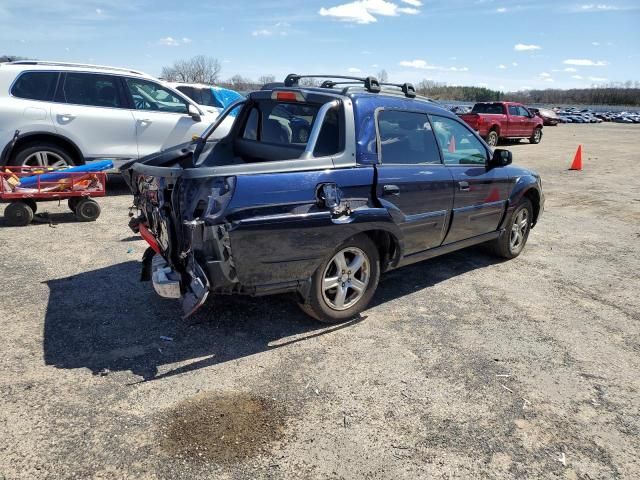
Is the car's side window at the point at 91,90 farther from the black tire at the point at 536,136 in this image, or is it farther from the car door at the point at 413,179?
the black tire at the point at 536,136

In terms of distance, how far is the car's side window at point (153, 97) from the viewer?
848 centimetres

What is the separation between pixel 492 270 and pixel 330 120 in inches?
112

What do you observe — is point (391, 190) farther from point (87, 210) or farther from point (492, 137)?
point (492, 137)

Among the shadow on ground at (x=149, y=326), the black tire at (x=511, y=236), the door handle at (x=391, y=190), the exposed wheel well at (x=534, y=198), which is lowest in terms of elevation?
the shadow on ground at (x=149, y=326)

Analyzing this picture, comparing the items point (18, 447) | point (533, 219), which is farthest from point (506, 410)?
point (533, 219)

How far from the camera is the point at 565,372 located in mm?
3709

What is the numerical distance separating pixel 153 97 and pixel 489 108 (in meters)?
16.9

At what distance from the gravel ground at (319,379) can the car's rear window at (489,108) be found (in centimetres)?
1730

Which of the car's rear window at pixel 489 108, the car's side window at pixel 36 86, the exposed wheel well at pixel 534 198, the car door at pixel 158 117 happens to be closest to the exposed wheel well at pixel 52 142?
the car's side window at pixel 36 86

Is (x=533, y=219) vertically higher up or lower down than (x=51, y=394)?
higher up

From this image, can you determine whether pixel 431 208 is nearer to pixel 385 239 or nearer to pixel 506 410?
pixel 385 239

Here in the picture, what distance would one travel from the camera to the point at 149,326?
4.07m

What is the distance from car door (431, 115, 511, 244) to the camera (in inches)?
196

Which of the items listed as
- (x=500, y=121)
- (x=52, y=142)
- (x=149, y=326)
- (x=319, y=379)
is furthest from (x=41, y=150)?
(x=500, y=121)
